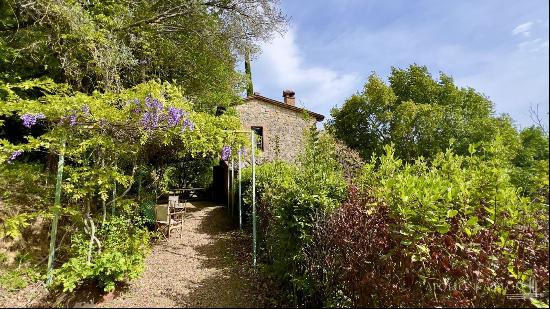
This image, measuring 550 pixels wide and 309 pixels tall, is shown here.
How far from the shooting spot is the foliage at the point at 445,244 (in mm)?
2861

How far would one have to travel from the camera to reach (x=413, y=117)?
19281 millimetres

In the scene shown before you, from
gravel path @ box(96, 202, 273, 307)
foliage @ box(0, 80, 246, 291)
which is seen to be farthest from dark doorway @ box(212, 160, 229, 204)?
foliage @ box(0, 80, 246, 291)

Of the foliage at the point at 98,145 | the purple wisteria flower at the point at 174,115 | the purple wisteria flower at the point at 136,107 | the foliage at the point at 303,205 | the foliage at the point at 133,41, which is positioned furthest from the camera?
the foliage at the point at 133,41

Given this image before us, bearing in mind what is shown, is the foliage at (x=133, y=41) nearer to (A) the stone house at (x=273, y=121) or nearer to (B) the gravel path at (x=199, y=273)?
(B) the gravel path at (x=199, y=273)

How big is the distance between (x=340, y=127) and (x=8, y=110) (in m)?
17.4

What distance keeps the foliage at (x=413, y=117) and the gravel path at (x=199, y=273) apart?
9.98 m

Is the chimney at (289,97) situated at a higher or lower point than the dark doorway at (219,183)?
higher

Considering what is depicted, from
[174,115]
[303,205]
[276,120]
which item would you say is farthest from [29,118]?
[276,120]

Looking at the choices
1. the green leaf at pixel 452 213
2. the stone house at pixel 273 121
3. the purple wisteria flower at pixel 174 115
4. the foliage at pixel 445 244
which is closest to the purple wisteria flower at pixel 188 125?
the purple wisteria flower at pixel 174 115

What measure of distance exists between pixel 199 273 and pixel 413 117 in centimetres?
1585

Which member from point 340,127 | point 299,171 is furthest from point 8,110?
point 340,127

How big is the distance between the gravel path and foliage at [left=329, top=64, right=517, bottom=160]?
9.98 metres

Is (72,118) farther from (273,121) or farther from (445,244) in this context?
(273,121)

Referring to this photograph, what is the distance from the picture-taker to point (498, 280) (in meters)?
2.86
